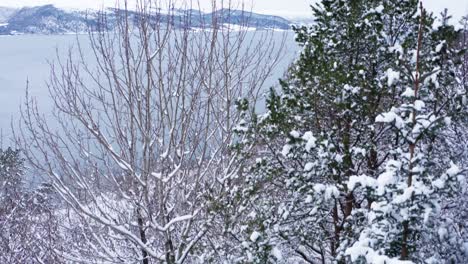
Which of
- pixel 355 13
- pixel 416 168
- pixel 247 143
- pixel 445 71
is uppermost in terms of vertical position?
pixel 355 13

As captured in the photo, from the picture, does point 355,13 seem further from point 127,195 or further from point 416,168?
point 127,195

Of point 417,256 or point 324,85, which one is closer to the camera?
point 417,256

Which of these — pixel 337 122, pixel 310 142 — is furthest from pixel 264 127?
pixel 310 142

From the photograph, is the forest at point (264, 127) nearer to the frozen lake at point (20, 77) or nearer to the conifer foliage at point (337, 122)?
the conifer foliage at point (337, 122)

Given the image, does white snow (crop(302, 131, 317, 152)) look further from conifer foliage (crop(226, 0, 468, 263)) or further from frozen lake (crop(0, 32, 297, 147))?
frozen lake (crop(0, 32, 297, 147))

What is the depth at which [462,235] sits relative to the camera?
500 centimetres

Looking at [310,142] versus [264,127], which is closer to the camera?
[310,142]

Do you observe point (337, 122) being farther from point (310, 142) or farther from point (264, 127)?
point (310, 142)

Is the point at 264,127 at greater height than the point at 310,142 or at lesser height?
lesser

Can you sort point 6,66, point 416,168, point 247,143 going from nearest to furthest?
point 416,168
point 247,143
point 6,66

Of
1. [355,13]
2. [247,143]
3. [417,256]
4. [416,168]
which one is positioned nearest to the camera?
[416,168]

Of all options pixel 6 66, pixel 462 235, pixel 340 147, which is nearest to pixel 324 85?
pixel 340 147

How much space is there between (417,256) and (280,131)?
10.9 feet

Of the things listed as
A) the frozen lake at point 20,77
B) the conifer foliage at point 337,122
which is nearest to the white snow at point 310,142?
the conifer foliage at point 337,122
